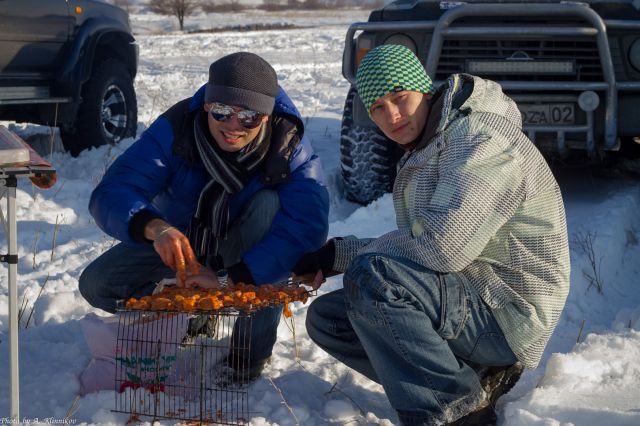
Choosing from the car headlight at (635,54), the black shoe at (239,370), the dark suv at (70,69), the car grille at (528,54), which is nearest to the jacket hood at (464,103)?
the black shoe at (239,370)

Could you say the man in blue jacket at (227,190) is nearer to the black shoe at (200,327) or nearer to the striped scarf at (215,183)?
the striped scarf at (215,183)

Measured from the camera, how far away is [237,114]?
315cm

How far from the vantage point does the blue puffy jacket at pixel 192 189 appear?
316 cm

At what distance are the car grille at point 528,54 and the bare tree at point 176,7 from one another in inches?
1174

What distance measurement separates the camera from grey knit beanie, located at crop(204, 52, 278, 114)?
3127mm

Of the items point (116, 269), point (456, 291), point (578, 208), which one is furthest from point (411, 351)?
point (578, 208)

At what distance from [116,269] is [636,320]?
213 centimetres

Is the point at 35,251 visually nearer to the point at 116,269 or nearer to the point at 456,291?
the point at 116,269

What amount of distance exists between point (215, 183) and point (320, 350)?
0.81 metres

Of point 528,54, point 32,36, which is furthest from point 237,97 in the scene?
point 32,36

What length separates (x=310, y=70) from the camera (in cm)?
1379

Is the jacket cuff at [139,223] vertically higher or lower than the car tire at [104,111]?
higher

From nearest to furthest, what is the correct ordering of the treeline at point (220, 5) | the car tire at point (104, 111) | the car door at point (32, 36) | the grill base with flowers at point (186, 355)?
the grill base with flowers at point (186, 355)
the car door at point (32, 36)
the car tire at point (104, 111)
the treeline at point (220, 5)

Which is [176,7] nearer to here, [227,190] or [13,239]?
[227,190]
